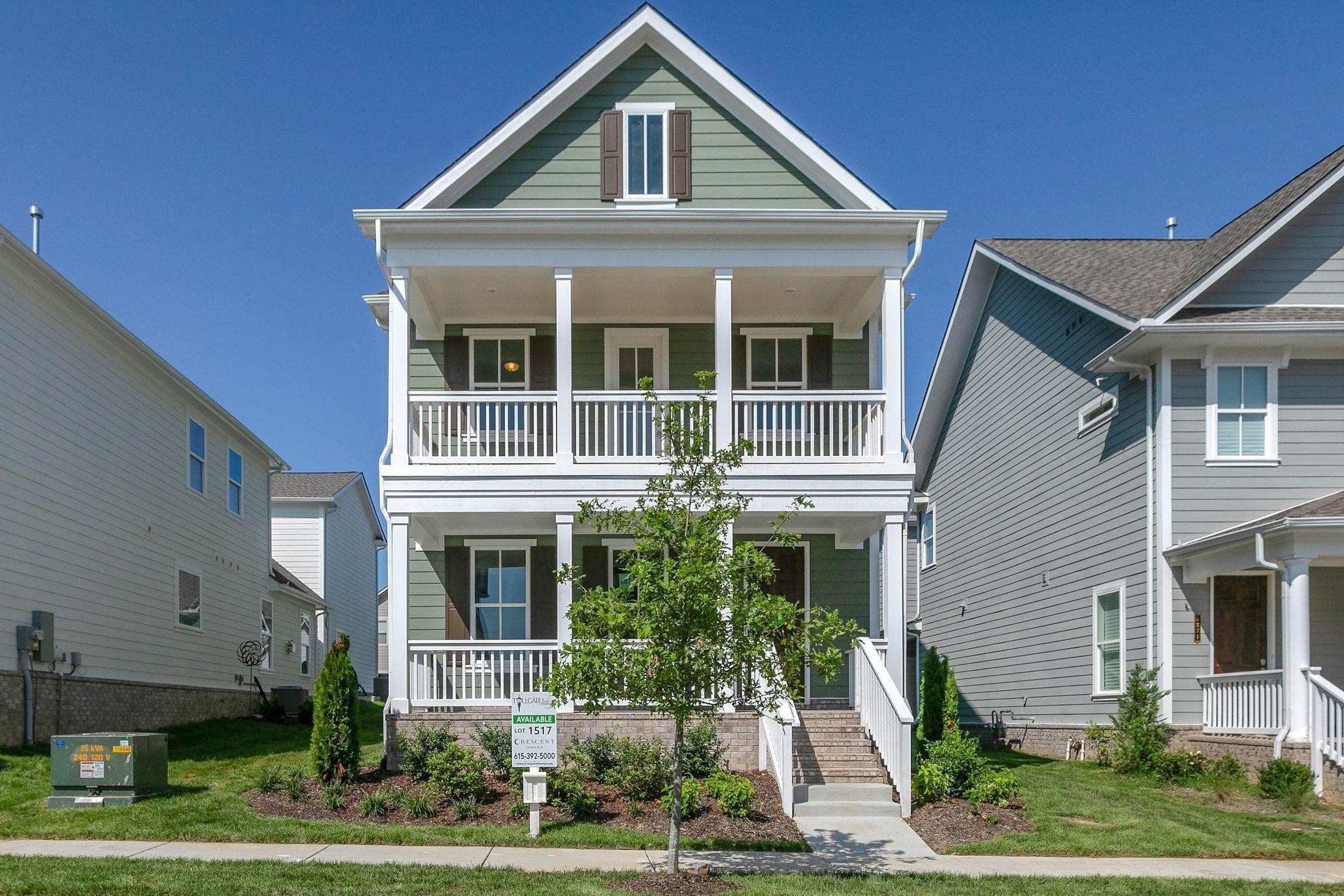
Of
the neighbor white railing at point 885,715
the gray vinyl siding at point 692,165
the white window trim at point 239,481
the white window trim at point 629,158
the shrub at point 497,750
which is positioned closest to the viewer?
the neighbor white railing at point 885,715

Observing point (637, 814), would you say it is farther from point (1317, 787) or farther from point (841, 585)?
point (1317, 787)

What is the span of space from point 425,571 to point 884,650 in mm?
6703

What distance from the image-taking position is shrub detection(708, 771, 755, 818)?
39.2 ft

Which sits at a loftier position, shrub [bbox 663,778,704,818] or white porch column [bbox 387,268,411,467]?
white porch column [bbox 387,268,411,467]

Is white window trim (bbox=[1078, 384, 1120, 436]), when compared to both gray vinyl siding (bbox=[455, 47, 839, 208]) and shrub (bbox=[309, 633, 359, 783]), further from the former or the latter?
shrub (bbox=[309, 633, 359, 783])

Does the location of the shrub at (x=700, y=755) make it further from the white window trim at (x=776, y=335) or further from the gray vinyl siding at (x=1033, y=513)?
the gray vinyl siding at (x=1033, y=513)

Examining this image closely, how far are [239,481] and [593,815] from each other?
15.2 metres

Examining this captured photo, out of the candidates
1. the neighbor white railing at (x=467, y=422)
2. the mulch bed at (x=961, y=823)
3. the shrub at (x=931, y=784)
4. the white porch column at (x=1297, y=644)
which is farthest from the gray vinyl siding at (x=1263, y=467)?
the neighbor white railing at (x=467, y=422)

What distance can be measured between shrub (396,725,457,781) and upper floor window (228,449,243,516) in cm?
1221

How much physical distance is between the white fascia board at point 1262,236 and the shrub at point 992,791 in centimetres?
694

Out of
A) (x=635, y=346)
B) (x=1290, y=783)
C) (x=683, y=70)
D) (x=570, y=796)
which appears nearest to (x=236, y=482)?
(x=635, y=346)

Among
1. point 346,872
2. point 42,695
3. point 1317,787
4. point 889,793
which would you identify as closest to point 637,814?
point 889,793

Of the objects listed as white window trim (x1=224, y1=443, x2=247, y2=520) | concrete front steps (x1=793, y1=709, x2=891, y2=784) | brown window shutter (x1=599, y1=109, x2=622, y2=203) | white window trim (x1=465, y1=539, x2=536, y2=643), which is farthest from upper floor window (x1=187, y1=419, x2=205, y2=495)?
concrete front steps (x1=793, y1=709, x2=891, y2=784)

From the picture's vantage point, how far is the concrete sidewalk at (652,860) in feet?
32.9
